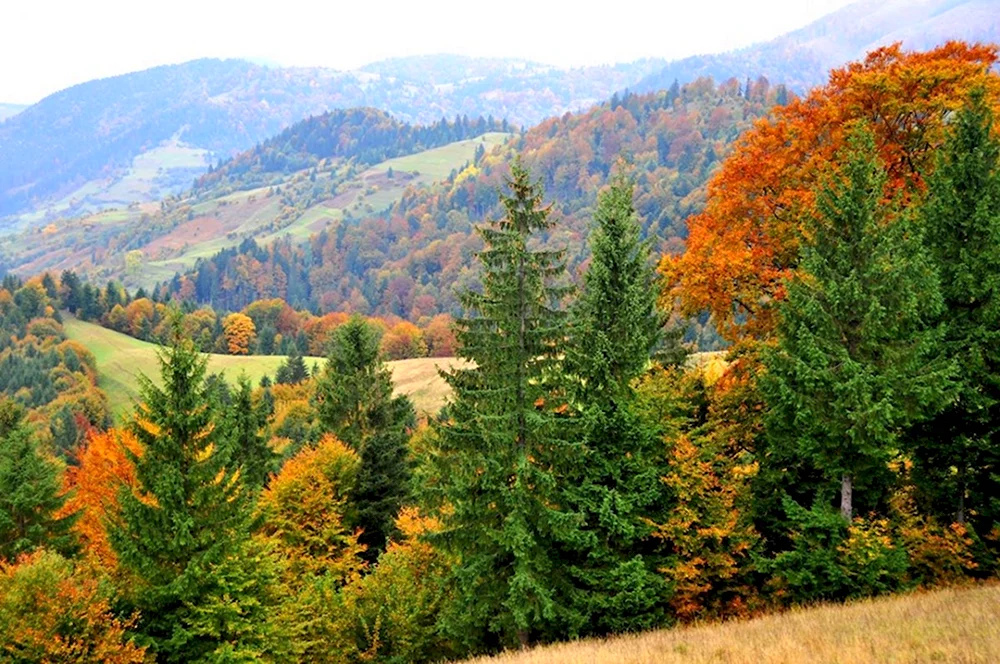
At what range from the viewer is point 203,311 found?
188750mm

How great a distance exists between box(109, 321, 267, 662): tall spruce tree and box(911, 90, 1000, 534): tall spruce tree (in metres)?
20.8

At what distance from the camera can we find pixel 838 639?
45.9 ft

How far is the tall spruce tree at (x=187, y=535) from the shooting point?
20.9 m

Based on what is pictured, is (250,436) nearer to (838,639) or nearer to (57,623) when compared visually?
(57,623)

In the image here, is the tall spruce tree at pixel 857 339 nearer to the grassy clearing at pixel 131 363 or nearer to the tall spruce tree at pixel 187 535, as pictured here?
the tall spruce tree at pixel 187 535

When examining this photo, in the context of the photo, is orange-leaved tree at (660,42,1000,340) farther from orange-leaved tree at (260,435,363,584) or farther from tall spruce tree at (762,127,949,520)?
orange-leaved tree at (260,435,363,584)

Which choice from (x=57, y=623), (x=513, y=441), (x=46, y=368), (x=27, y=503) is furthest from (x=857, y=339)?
(x=46, y=368)

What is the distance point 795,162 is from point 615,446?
1357 centimetres

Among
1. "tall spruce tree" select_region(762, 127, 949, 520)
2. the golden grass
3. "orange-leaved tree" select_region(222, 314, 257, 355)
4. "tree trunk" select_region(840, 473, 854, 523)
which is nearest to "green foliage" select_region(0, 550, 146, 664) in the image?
the golden grass

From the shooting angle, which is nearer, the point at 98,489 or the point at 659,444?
the point at 659,444

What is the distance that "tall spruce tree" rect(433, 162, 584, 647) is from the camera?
66.2ft

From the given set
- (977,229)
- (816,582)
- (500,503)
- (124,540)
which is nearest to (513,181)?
(500,503)

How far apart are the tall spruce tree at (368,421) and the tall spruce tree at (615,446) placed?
19.3 meters

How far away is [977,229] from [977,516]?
8.45m
